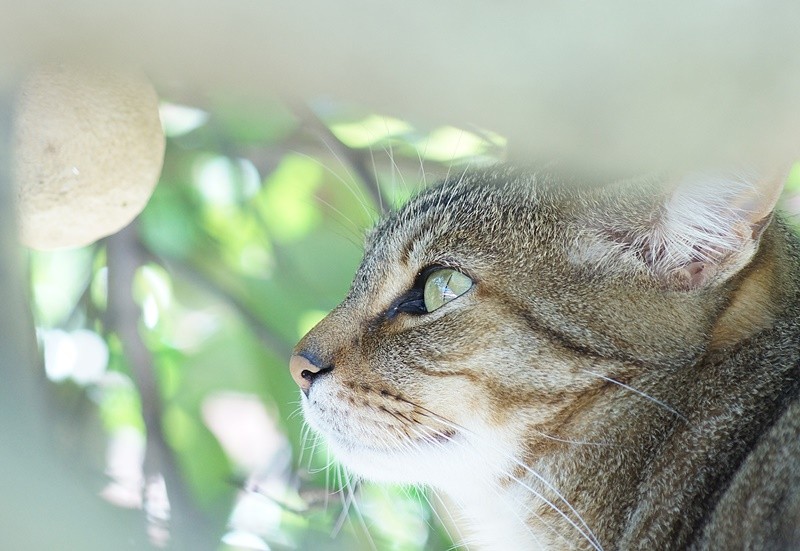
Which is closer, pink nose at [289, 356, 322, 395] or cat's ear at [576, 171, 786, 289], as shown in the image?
cat's ear at [576, 171, 786, 289]

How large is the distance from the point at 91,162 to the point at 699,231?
889 millimetres

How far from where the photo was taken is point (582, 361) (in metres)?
1.11

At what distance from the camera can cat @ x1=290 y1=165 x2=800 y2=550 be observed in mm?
1045

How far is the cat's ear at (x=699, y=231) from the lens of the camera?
3.26 feet

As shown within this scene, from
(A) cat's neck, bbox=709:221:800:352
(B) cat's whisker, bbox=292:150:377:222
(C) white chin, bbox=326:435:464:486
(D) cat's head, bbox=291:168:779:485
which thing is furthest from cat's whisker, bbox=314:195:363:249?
(A) cat's neck, bbox=709:221:800:352

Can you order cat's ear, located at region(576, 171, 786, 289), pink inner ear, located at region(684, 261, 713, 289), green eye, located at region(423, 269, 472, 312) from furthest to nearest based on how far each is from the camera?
green eye, located at region(423, 269, 472, 312), pink inner ear, located at region(684, 261, 713, 289), cat's ear, located at region(576, 171, 786, 289)

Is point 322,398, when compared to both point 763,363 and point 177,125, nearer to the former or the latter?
point 763,363

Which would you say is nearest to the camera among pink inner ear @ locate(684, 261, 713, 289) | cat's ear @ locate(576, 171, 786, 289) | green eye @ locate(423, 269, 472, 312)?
cat's ear @ locate(576, 171, 786, 289)

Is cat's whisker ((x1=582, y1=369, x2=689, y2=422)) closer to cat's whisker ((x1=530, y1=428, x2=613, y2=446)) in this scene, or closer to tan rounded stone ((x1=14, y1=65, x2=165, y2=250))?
cat's whisker ((x1=530, y1=428, x2=613, y2=446))

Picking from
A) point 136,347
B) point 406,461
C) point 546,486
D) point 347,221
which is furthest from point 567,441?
point 136,347

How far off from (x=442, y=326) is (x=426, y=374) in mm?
69

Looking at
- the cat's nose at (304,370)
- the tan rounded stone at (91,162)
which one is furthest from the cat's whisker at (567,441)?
the tan rounded stone at (91,162)

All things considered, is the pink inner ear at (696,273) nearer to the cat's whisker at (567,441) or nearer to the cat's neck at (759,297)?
the cat's neck at (759,297)

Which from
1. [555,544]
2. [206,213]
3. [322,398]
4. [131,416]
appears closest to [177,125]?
[206,213]
